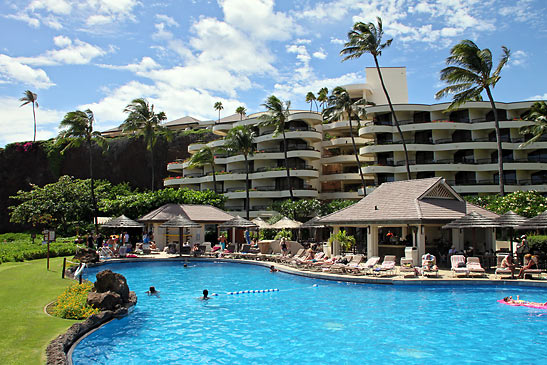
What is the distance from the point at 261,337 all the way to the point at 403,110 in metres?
44.2

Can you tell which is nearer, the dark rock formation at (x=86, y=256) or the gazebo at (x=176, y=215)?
the dark rock formation at (x=86, y=256)

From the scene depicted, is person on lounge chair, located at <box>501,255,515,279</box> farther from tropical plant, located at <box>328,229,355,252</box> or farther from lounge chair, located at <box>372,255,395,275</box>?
tropical plant, located at <box>328,229,355,252</box>

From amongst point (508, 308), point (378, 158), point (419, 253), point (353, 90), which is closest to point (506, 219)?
point (419, 253)

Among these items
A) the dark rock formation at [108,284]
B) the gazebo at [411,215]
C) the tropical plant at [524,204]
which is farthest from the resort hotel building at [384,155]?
the dark rock formation at [108,284]

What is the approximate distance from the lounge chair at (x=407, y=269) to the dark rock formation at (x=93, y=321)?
11.8 meters

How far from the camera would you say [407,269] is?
2014 centimetres

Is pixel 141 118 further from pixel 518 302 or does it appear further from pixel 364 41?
pixel 518 302

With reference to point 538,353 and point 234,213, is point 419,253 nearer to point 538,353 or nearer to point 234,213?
point 538,353

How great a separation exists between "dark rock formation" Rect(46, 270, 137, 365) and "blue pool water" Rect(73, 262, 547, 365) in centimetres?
26

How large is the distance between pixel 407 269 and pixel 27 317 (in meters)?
15.3

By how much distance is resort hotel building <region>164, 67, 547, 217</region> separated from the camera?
159ft

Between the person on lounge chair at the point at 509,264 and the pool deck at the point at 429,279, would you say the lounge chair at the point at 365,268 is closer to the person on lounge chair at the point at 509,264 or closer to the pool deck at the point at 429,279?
the pool deck at the point at 429,279

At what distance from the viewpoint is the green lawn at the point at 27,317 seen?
28.1 feet

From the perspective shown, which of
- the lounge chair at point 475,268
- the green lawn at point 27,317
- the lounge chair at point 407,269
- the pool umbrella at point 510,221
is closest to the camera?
the green lawn at point 27,317
